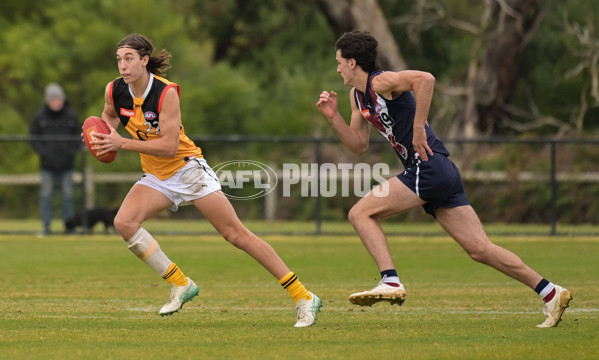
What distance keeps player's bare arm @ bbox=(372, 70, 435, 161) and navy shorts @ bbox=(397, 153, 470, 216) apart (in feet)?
0.25

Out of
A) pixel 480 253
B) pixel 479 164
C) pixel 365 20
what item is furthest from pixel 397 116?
pixel 365 20

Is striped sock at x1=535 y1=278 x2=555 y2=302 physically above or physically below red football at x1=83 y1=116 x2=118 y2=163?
below

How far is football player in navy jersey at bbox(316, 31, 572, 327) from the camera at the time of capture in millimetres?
7426

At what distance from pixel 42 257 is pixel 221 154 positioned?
868 centimetres

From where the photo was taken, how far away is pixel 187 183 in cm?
788

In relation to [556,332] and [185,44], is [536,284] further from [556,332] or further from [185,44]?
[185,44]

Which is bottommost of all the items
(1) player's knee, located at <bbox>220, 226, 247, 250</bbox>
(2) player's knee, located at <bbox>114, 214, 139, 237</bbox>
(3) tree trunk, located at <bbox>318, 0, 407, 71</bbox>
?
(1) player's knee, located at <bbox>220, 226, 247, 250</bbox>

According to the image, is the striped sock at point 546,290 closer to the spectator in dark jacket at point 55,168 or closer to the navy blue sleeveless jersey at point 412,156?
the navy blue sleeveless jersey at point 412,156

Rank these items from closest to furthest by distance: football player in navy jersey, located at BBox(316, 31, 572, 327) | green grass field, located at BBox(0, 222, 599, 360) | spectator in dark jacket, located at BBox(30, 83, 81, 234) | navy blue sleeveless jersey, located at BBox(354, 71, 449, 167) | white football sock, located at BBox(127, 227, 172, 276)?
green grass field, located at BBox(0, 222, 599, 360) → football player in navy jersey, located at BBox(316, 31, 572, 327) → navy blue sleeveless jersey, located at BBox(354, 71, 449, 167) → white football sock, located at BBox(127, 227, 172, 276) → spectator in dark jacket, located at BBox(30, 83, 81, 234)

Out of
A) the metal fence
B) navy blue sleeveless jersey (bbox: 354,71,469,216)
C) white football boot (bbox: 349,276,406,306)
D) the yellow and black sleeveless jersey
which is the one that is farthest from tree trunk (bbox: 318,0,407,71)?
white football boot (bbox: 349,276,406,306)

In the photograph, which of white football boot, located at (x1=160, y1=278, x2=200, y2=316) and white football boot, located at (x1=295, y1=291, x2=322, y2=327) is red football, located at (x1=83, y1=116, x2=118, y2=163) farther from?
white football boot, located at (x1=295, y1=291, x2=322, y2=327)

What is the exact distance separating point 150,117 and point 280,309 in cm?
209

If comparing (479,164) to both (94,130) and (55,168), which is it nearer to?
(55,168)

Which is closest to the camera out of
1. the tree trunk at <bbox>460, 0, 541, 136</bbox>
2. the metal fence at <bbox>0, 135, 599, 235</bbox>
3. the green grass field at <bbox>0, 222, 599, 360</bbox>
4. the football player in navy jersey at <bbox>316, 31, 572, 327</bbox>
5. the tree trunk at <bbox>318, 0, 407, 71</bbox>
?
the green grass field at <bbox>0, 222, 599, 360</bbox>
